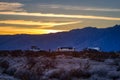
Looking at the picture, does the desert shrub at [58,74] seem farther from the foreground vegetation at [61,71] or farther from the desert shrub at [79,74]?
the desert shrub at [79,74]

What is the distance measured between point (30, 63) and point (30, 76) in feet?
18.7

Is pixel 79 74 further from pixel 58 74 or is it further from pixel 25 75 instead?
pixel 25 75

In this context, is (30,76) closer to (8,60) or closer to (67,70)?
(67,70)

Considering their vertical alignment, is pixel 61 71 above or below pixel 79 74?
above

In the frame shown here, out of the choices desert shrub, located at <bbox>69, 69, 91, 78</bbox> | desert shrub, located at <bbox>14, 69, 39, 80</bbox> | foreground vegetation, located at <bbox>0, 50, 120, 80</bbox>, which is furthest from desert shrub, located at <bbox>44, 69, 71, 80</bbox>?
desert shrub, located at <bbox>14, 69, 39, 80</bbox>

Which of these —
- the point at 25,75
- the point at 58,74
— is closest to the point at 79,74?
the point at 58,74

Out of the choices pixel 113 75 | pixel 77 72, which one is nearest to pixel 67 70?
pixel 77 72

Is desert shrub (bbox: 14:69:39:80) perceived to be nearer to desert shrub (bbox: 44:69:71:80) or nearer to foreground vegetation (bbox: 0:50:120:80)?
foreground vegetation (bbox: 0:50:120:80)

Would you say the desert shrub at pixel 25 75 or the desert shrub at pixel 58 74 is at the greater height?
the desert shrub at pixel 58 74

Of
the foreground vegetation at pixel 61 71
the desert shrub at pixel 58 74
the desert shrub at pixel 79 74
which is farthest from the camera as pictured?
the desert shrub at pixel 79 74

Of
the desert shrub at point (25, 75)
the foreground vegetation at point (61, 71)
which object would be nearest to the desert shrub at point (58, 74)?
the foreground vegetation at point (61, 71)

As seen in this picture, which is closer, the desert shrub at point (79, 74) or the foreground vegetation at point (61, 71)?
the foreground vegetation at point (61, 71)

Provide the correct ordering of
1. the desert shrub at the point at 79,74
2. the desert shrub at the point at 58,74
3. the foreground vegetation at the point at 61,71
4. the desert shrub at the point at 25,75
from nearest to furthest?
the foreground vegetation at the point at 61,71, the desert shrub at the point at 58,74, the desert shrub at the point at 79,74, the desert shrub at the point at 25,75

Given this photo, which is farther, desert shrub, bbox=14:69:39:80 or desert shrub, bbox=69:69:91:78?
desert shrub, bbox=14:69:39:80
